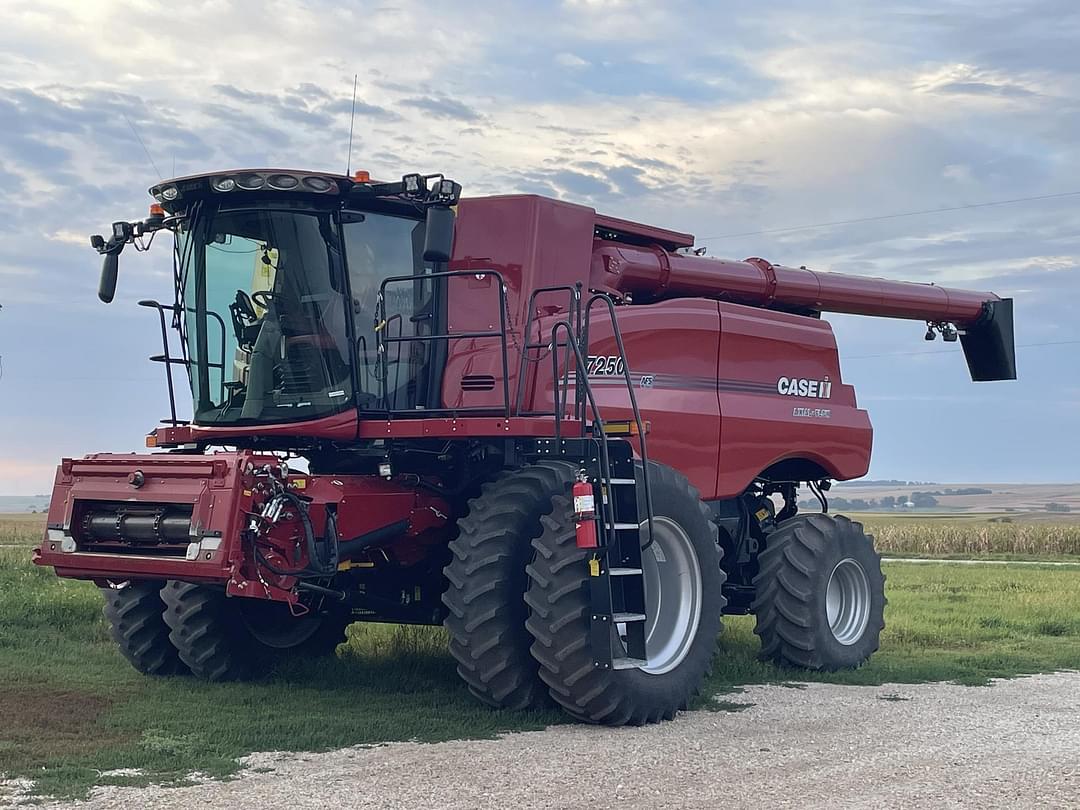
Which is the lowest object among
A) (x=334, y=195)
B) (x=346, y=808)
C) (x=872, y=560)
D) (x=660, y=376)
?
(x=346, y=808)

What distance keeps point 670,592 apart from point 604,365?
1.88 m

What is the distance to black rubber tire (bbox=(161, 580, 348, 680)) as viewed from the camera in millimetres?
9891

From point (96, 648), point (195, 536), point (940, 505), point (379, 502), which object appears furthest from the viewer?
point (940, 505)

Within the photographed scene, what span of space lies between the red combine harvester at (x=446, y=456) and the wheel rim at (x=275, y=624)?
2 cm

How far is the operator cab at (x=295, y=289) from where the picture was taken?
9.03 m

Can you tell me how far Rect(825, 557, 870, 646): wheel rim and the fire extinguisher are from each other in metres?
4.71

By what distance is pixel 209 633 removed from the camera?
9875 mm

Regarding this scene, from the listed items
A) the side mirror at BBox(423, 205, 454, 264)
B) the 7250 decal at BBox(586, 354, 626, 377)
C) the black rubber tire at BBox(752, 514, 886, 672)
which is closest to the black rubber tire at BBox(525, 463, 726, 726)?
the side mirror at BBox(423, 205, 454, 264)

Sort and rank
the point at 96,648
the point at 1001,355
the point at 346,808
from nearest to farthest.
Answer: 1. the point at 346,808
2. the point at 96,648
3. the point at 1001,355

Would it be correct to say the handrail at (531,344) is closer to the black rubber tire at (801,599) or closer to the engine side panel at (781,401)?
the engine side panel at (781,401)

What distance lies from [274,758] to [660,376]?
4.87m

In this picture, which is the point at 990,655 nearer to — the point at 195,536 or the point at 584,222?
→ the point at 584,222

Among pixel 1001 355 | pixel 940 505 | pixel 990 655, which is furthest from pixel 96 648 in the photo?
pixel 940 505

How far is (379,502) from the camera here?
8.88 meters
